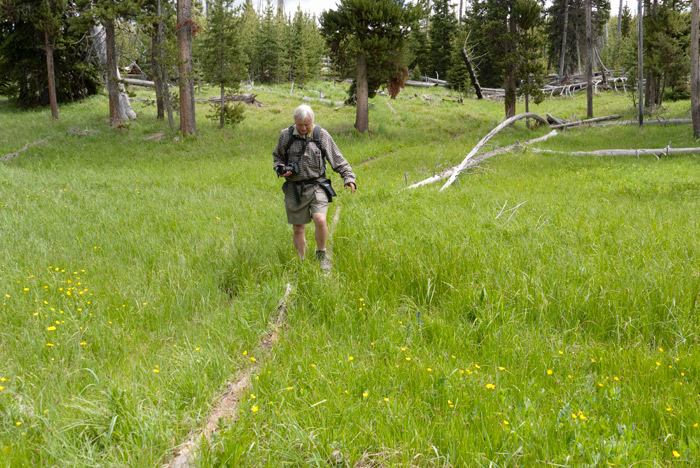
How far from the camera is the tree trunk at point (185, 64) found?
61.0ft

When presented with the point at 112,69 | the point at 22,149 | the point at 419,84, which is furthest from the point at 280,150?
the point at 419,84

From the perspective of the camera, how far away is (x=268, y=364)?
3354 mm

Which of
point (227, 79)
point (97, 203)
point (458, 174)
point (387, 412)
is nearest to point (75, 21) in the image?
point (227, 79)

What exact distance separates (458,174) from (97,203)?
8748mm

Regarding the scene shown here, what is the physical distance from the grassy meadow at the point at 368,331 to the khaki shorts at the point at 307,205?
635 millimetres

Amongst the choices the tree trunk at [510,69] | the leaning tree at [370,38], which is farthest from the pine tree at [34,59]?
the tree trunk at [510,69]

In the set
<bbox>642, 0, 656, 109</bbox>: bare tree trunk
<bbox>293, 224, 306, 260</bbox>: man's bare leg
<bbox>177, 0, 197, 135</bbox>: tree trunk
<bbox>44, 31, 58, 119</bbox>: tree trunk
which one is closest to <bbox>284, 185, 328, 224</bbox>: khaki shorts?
<bbox>293, 224, 306, 260</bbox>: man's bare leg

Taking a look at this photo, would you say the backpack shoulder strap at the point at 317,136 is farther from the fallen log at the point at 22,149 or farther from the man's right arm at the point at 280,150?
the fallen log at the point at 22,149

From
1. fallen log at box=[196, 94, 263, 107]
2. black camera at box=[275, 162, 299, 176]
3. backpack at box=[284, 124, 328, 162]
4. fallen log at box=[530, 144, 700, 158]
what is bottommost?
black camera at box=[275, 162, 299, 176]

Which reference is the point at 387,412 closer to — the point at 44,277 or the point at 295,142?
the point at 295,142

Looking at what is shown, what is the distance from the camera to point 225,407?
2947mm

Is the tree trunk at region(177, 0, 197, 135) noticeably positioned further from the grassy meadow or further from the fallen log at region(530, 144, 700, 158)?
the fallen log at region(530, 144, 700, 158)

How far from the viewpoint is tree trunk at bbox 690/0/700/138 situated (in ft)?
51.5

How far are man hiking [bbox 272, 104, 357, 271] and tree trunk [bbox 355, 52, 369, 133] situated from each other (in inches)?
657
